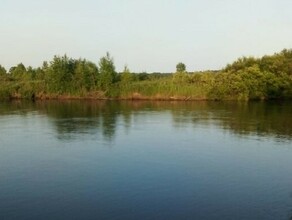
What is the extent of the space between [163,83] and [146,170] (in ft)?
133

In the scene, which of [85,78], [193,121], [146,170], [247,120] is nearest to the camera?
[146,170]

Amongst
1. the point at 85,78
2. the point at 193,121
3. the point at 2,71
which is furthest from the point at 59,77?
the point at 193,121

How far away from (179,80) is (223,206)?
45260 millimetres

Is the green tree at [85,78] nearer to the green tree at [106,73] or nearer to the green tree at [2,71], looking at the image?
the green tree at [106,73]

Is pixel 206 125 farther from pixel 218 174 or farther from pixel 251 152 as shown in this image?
pixel 218 174

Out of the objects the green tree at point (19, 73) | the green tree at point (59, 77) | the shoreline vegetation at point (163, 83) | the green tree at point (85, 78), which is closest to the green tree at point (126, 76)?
the shoreline vegetation at point (163, 83)

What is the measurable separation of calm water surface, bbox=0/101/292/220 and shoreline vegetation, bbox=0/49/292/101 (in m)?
23.8

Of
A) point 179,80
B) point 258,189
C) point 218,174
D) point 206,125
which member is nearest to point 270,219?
point 258,189

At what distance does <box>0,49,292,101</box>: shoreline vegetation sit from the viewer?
54375 mm

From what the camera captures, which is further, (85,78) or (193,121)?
(85,78)

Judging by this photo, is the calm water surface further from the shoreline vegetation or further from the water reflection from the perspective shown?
the shoreline vegetation

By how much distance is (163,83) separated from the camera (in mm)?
56750

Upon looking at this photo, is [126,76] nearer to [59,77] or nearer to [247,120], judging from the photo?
[59,77]

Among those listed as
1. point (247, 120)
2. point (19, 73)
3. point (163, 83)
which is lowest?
point (247, 120)
